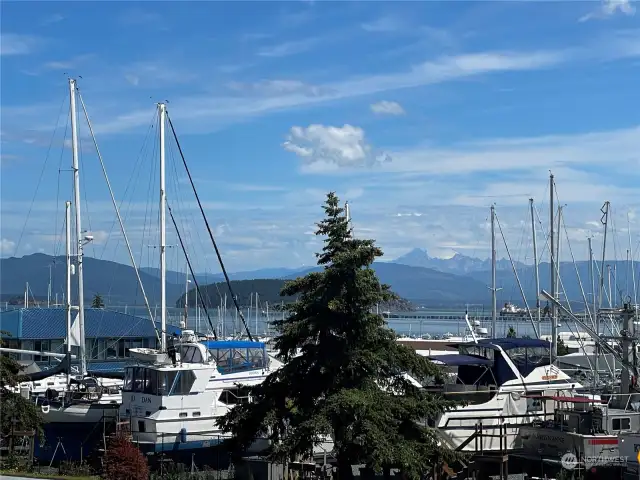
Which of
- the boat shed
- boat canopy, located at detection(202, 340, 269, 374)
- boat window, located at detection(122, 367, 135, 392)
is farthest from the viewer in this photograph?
the boat shed

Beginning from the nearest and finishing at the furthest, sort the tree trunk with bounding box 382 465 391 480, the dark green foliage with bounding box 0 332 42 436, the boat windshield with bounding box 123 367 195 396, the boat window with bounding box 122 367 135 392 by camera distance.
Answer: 1. the tree trunk with bounding box 382 465 391 480
2. the dark green foliage with bounding box 0 332 42 436
3. the boat windshield with bounding box 123 367 195 396
4. the boat window with bounding box 122 367 135 392

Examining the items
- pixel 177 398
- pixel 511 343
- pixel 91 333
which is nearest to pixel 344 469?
pixel 177 398

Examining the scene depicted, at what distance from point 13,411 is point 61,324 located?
1347 inches

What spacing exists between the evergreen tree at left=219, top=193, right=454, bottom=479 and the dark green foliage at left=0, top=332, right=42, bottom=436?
910 cm

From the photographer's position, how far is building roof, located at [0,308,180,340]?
64250mm

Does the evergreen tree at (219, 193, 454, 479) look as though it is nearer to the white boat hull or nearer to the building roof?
the white boat hull

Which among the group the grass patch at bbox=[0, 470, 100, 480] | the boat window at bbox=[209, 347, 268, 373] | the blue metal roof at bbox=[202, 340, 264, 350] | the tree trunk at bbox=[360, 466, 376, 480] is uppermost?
the blue metal roof at bbox=[202, 340, 264, 350]

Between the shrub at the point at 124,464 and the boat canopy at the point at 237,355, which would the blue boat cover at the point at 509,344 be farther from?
the shrub at the point at 124,464

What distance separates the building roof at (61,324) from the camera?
64.2 m

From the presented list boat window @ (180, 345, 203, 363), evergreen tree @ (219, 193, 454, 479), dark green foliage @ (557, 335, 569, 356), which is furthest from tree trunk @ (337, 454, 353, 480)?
dark green foliage @ (557, 335, 569, 356)

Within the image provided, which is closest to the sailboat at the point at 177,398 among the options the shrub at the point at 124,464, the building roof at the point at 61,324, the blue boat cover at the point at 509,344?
the shrub at the point at 124,464

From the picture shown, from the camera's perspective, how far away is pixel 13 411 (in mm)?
31891

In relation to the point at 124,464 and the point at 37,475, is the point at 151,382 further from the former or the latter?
the point at 124,464

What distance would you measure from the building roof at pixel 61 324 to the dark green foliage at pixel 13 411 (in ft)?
97.4
